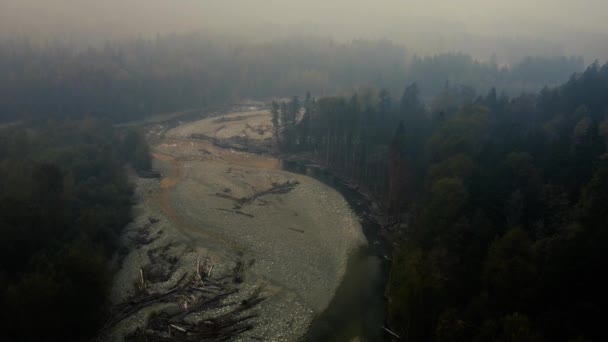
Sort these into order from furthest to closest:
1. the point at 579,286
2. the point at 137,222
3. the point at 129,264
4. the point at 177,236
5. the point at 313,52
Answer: the point at 313,52 → the point at 137,222 → the point at 177,236 → the point at 129,264 → the point at 579,286

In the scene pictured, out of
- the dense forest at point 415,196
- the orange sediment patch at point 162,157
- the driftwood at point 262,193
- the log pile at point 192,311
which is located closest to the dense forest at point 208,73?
the dense forest at point 415,196

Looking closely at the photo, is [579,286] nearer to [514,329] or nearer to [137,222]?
[514,329]

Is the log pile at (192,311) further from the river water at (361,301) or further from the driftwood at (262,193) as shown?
the driftwood at (262,193)

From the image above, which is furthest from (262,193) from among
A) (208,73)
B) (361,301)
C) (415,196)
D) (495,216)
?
(208,73)

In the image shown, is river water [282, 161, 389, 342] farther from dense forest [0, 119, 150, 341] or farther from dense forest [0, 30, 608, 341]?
dense forest [0, 119, 150, 341]

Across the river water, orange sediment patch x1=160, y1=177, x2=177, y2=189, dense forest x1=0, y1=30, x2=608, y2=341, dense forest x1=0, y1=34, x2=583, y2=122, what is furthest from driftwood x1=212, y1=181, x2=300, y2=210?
dense forest x1=0, y1=34, x2=583, y2=122

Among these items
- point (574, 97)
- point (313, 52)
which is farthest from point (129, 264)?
point (313, 52)
